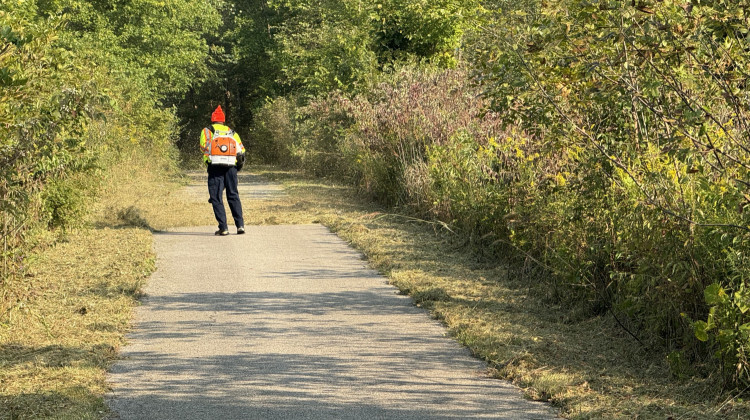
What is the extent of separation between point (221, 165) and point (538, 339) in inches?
351

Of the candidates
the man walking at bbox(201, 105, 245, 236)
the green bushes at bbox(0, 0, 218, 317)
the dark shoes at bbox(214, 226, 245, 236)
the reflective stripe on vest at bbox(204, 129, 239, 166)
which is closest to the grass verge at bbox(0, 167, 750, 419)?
the green bushes at bbox(0, 0, 218, 317)

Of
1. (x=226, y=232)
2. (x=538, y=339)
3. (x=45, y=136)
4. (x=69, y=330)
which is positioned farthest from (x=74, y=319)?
(x=226, y=232)

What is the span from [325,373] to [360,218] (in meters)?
10.4

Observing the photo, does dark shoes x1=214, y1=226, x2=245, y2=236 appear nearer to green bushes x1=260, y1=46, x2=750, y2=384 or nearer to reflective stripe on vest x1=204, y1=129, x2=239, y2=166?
reflective stripe on vest x1=204, y1=129, x2=239, y2=166

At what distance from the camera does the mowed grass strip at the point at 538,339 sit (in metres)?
6.04

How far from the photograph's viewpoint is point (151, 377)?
268 inches

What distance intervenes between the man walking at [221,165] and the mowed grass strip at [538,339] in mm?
2323

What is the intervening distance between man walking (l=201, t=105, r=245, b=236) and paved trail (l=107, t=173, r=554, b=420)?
3.56 metres

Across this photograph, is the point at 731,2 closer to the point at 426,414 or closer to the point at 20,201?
the point at 426,414

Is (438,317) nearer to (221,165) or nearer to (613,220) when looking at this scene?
(613,220)

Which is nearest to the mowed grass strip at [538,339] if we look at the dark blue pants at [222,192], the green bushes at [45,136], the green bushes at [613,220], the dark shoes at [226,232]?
the green bushes at [613,220]

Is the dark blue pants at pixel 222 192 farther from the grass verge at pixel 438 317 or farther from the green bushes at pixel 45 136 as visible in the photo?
the green bushes at pixel 45 136

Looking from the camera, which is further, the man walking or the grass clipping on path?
the man walking

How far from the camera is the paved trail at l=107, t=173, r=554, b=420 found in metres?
6.09
